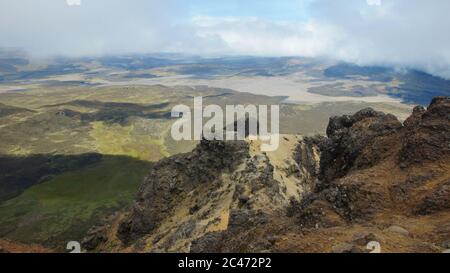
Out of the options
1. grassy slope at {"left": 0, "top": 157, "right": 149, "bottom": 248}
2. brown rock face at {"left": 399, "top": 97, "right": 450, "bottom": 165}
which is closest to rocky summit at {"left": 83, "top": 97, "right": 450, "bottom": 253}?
brown rock face at {"left": 399, "top": 97, "right": 450, "bottom": 165}

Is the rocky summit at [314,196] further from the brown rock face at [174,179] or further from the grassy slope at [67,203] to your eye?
the grassy slope at [67,203]

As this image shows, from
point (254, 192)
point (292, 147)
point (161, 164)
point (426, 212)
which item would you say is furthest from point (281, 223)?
point (292, 147)

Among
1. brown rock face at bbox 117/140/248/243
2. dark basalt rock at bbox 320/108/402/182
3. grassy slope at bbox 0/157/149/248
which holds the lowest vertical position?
grassy slope at bbox 0/157/149/248

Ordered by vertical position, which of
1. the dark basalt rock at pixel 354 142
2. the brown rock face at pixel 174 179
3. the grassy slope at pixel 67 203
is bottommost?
the grassy slope at pixel 67 203

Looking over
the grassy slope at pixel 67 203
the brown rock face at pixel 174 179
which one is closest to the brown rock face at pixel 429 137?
the brown rock face at pixel 174 179

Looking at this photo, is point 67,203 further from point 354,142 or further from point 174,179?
point 354,142

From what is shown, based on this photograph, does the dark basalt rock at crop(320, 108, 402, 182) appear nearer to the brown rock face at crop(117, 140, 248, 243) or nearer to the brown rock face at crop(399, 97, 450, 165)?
the brown rock face at crop(399, 97, 450, 165)
